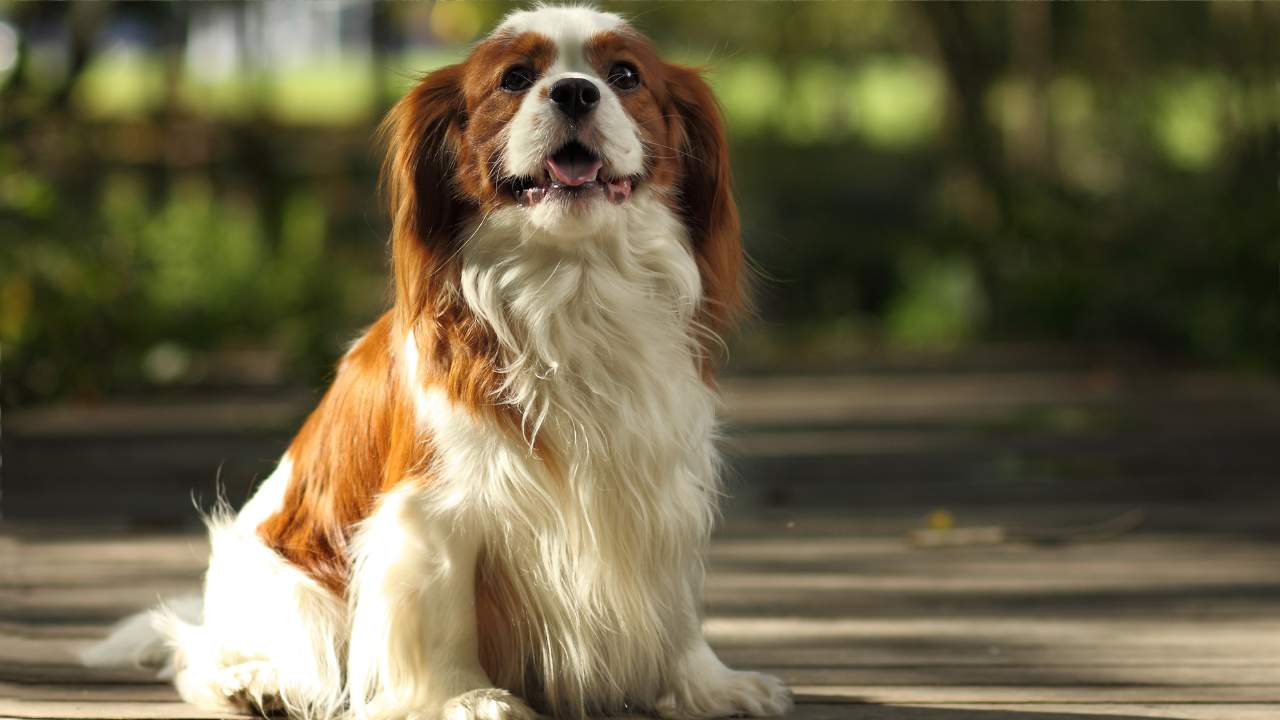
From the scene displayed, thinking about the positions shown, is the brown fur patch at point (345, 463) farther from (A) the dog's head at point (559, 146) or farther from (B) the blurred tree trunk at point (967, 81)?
(B) the blurred tree trunk at point (967, 81)

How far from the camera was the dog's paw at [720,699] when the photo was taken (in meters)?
2.74

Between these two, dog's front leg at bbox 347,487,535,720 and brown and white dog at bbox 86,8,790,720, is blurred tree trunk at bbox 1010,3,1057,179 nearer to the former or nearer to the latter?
brown and white dog at bbox 86,8,790,720

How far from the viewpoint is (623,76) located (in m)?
2.60

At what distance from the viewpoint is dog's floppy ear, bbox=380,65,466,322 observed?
2598 mm

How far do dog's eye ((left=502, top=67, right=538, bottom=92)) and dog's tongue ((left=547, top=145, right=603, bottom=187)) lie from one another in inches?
6.6

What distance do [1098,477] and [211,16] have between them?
970 cm

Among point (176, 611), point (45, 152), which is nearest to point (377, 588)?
Result: point (176, 611)

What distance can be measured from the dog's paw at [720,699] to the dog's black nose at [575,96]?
1.12 metres

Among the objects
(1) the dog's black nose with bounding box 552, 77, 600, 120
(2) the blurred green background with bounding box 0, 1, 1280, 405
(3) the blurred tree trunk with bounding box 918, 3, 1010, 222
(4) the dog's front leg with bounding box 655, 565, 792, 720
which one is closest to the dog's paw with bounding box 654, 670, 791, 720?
(4) the dog's front leg with bounding box 655, 565, 792, 720

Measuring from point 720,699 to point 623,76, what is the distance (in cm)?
121

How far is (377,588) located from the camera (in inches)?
99.8

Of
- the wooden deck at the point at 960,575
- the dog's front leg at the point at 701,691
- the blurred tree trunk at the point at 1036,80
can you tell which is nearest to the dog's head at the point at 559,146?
the dog's front leg at the point at 701,691

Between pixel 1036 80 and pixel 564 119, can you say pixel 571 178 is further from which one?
pixel 1036 80

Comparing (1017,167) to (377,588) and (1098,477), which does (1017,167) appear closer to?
(1098,477)
